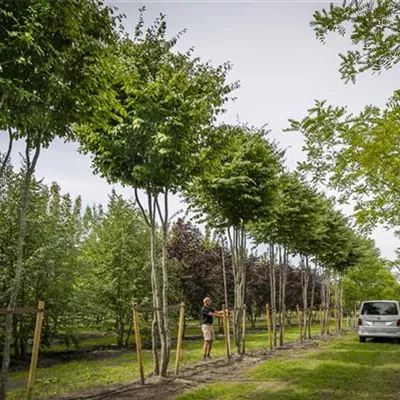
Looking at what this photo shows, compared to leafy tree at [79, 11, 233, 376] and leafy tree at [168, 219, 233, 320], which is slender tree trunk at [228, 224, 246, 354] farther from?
leafy tree at [168, 219, 233, 320]

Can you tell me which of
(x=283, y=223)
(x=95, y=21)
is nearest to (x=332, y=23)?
(x=95, y=21)

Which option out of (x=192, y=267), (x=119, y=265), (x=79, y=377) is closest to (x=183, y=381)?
(x=79, y=377)

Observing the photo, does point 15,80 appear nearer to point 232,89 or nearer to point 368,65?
point 368,65

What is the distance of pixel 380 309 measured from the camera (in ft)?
60.7

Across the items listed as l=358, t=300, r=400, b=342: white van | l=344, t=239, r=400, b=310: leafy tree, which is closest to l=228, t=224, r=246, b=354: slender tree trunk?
l=358, t=300, r=400, b=342: white van

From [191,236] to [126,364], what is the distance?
11702 mm

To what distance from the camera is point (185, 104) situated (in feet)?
27.8

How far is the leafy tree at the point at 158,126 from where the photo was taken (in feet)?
27.3

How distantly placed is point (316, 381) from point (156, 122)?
6218mm

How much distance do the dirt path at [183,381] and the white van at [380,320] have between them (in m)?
7.86

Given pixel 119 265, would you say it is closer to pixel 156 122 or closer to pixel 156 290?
pixel 156 290

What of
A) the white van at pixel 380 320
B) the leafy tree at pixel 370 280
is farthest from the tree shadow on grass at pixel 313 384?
the leafy tree at pixel 370 280

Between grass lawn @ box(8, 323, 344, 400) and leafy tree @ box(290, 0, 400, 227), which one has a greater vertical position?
leafy tree @ box(290, 0, 400, 227)

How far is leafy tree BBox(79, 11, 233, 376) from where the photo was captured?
8312mm
